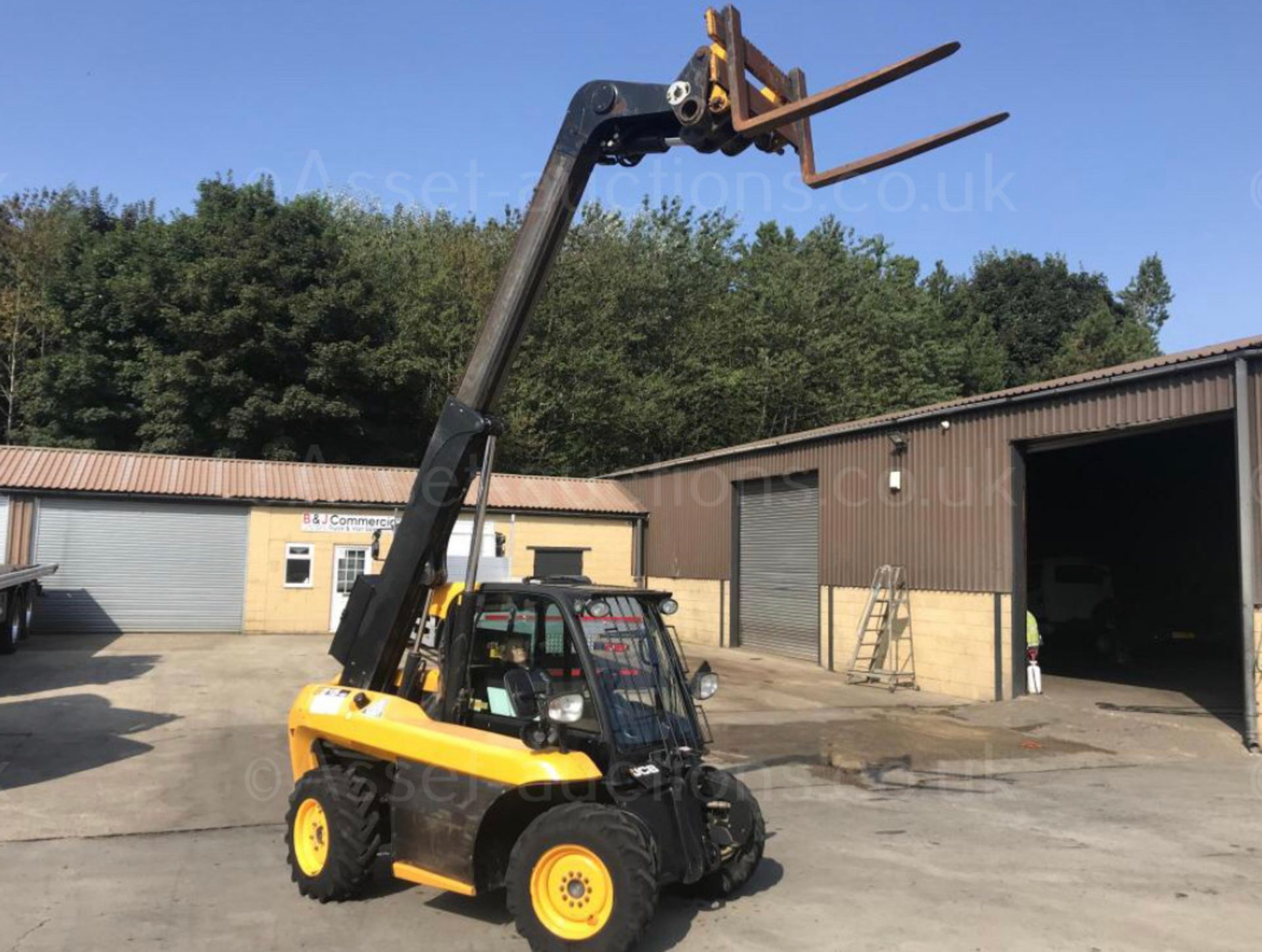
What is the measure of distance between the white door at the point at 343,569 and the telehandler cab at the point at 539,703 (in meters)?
18.1

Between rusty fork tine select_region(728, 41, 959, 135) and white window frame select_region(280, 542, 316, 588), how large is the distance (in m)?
20.6

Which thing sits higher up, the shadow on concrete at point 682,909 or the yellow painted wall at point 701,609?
the yellow painted wall at point 701,609

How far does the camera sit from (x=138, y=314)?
32469 mm

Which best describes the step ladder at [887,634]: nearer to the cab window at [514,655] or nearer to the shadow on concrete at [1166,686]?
the shadow on concrete at [1166,686]

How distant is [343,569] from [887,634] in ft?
45.1

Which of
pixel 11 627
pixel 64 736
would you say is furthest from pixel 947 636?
pixel 11 627

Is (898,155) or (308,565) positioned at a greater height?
(898,155)

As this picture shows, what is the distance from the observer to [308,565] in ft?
77.5

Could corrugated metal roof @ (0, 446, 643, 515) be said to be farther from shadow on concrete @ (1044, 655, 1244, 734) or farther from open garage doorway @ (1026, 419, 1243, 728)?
shadow on concrete @ (1044, 655, 1244, 734)

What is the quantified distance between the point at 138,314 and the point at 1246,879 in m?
34.6

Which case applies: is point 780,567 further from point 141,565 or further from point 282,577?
point 141,565

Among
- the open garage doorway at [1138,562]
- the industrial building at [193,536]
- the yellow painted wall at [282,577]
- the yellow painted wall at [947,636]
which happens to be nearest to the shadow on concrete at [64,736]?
the industrial building at [193,536]

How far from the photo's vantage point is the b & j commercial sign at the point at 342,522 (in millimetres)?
23609

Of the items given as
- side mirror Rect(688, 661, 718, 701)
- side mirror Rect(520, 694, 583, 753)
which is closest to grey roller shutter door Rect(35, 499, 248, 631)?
side mirror Rect(688, 661, 718, 701)
